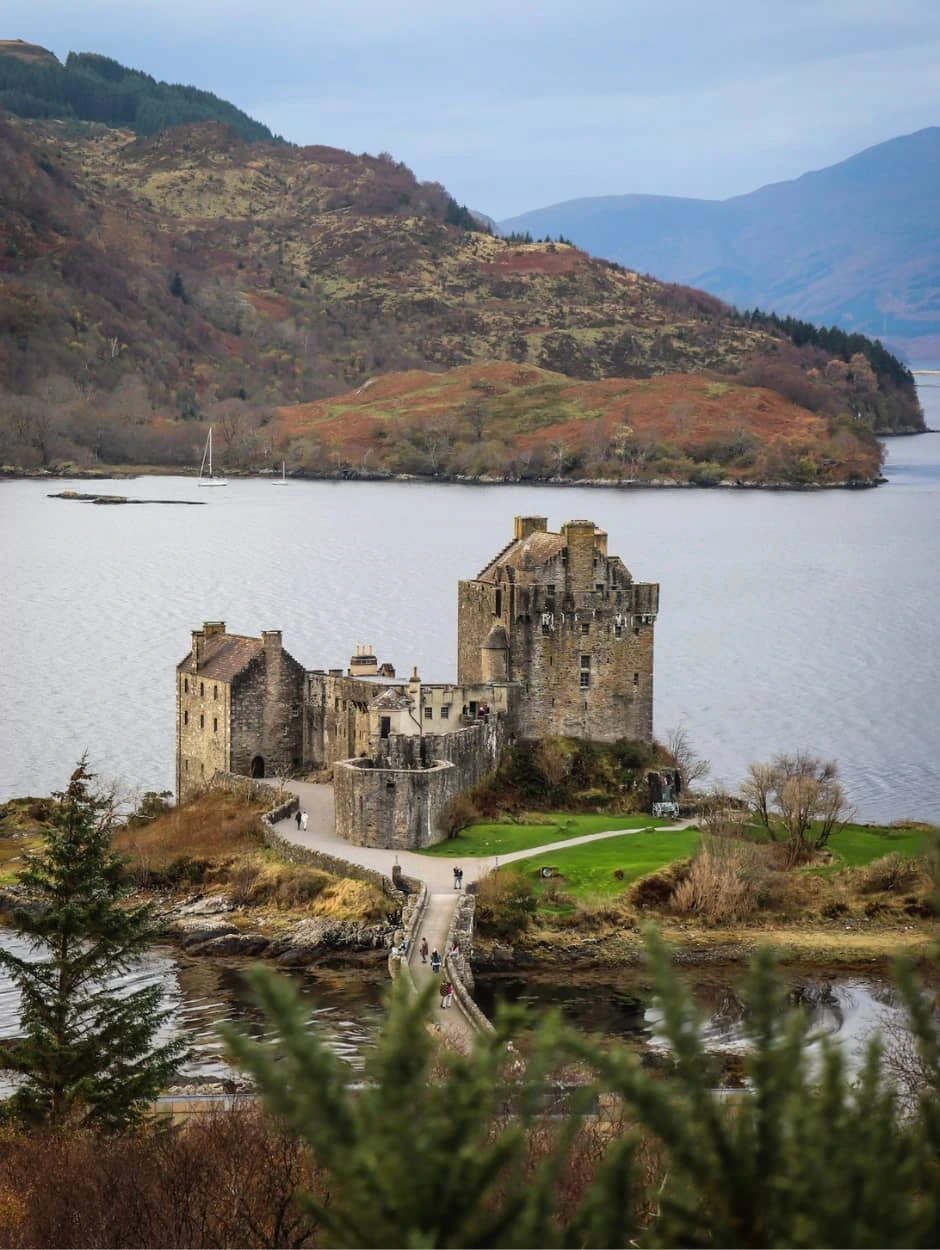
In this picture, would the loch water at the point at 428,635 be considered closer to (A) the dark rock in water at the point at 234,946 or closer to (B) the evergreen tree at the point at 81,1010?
(A) the dark rock in water at the point at 234,946

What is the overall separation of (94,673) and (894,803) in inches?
1743

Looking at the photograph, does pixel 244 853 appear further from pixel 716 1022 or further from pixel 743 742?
pixel 743 742

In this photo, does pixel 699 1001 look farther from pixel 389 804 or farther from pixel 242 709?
pixel 242 709

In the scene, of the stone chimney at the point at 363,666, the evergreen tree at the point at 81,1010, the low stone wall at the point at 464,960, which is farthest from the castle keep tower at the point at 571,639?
the evergreen tree at the point at 81,1010

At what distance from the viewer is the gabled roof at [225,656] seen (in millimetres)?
59031

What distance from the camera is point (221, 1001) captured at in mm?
44281

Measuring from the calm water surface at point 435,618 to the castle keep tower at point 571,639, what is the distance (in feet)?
38.2

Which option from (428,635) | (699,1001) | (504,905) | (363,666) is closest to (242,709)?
(363,666)

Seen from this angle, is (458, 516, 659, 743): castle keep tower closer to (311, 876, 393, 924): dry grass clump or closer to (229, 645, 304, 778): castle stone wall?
(229, 645, 304, 778): castle stone wall

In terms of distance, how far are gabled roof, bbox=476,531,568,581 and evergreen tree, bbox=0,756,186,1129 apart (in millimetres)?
28161

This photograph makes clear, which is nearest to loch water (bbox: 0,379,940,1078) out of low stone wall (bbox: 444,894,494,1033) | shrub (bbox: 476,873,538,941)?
low stone wall (bbox: 444,894,494,1033)

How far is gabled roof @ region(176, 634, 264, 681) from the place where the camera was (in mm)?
59031

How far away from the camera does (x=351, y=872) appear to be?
50.3 metres

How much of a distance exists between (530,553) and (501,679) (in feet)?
12.5
